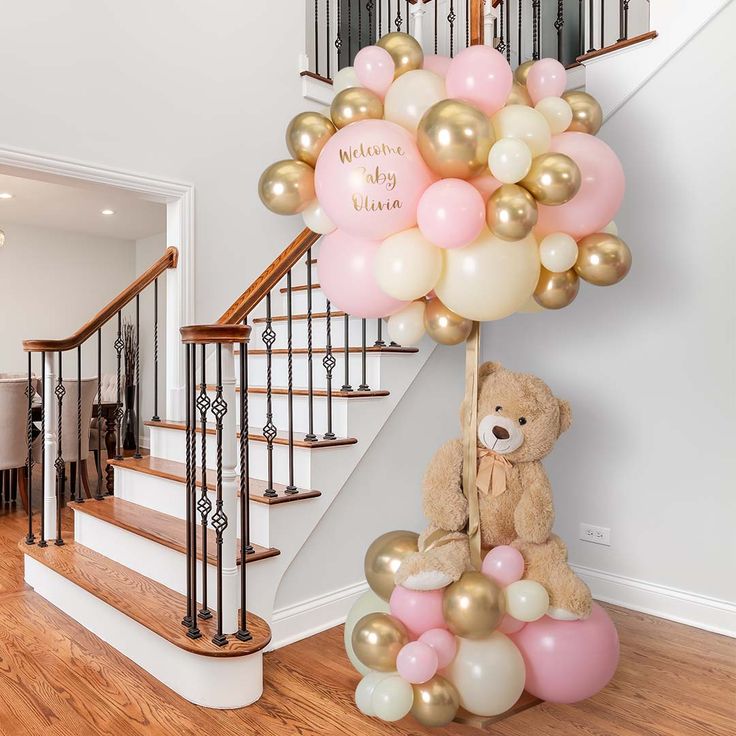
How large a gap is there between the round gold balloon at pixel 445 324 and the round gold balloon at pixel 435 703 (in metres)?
1.04

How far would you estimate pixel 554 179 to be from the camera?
1806 mm

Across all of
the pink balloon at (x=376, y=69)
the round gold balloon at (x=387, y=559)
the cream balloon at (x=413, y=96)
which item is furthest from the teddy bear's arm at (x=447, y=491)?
the pink balloon at (x=376, y=69)

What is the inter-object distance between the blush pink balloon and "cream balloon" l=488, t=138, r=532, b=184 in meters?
0.09

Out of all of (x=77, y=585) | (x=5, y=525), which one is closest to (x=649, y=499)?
(x=77, y=585)

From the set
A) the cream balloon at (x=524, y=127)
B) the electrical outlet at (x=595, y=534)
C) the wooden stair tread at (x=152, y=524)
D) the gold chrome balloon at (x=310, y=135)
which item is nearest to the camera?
the cream balloon at (x=524, y=127)

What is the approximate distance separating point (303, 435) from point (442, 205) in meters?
1.50

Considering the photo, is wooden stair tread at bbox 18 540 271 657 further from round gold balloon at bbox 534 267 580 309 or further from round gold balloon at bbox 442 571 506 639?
round gold balloon at bbox 534 267 580 309

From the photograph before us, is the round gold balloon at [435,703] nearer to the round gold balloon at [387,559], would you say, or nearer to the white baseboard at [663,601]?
the round gold balloon at [387,559]

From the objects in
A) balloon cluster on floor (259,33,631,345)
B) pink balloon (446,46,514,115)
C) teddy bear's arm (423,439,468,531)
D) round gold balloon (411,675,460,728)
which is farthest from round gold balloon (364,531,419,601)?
pink balloon (446,46,514,115)

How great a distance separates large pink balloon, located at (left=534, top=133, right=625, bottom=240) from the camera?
200 cm

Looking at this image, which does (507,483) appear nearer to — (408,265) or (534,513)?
(534,513)

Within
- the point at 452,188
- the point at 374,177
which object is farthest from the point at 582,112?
the point at 374,177

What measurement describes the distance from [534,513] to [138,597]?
1.55m

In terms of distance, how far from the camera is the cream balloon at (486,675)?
77.0 inches
